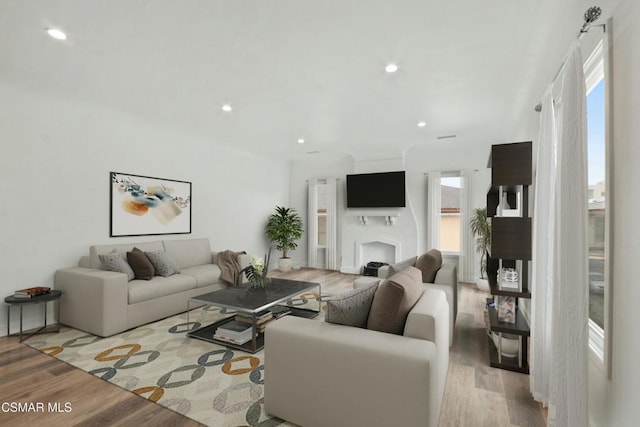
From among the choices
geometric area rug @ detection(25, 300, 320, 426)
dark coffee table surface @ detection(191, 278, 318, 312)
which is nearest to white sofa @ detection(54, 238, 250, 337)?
geometric area rug @ detection(25, 300, 320, 426)

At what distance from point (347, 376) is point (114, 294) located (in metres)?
2.78

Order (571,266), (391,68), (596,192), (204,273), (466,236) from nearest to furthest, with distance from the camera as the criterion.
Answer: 1. (571,266)
2. (596,192)
3. (391,68)
4. (204,273)
5. (466,236)

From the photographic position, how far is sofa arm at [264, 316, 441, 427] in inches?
58.4

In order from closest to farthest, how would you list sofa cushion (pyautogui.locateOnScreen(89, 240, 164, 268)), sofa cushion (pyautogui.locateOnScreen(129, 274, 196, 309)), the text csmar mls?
the text csmar mls
sofa cushion (pyautogui.locateOnScreen(129, 274, 196, 309))
sofa cushion (pyautogui.locateOnScreen(89, 240, 164, 268))

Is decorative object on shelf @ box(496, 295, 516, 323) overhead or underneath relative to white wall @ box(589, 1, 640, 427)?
underneath

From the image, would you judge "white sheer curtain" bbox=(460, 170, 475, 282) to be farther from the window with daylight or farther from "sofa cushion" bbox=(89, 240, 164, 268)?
"sofa cushion" bbox=(89, 240, 164, 268)

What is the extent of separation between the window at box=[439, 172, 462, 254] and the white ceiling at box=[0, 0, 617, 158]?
1709mm

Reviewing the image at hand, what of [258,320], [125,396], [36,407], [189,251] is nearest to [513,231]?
[258,320]

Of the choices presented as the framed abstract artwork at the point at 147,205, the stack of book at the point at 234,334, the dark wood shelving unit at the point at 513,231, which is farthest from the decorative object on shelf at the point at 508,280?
the framed abstract artwork at the point at 147,205

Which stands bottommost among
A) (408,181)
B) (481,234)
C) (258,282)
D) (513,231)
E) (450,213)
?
(258,282)

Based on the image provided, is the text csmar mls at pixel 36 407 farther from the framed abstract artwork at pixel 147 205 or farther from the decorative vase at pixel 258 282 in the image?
the framed abstract artwork at pixel 147 205

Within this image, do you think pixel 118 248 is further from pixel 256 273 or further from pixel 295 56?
pixel 295 56

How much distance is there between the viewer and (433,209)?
6.05 m

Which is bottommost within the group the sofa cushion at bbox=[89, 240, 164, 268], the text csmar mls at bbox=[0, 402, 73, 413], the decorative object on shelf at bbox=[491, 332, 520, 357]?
the text csmar mls at bbox=[0, 402, 73, 413]
